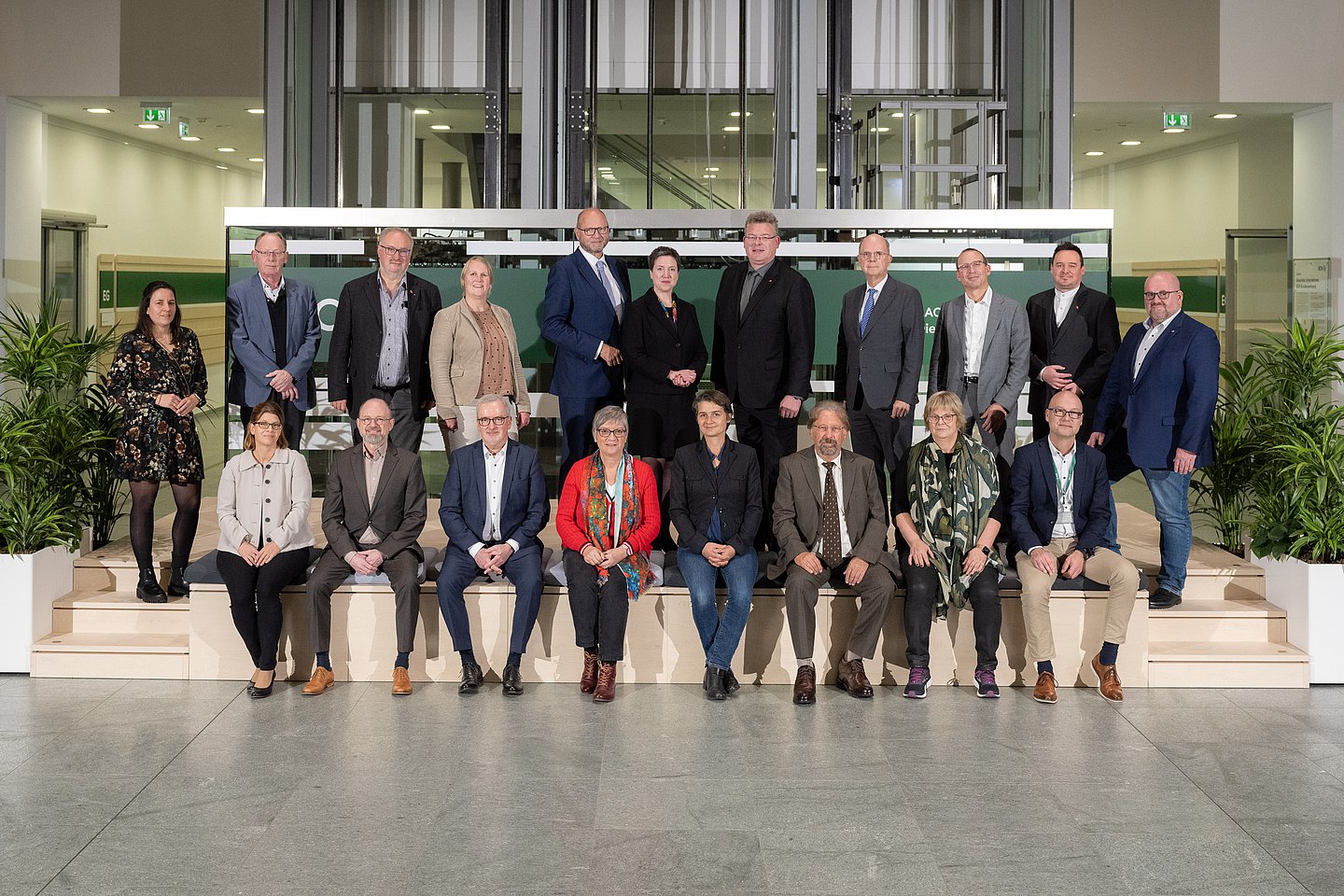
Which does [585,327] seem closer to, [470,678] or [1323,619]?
[470,678]

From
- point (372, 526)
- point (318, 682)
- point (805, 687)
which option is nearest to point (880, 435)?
point (805, 687)

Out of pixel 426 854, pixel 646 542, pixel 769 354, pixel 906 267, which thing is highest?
pixel 906 267

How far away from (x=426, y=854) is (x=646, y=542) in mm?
2023

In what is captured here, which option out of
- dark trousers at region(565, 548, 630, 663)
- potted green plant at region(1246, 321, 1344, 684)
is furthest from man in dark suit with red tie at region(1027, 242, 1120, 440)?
dark trousers at region(565, 548, 630, 663)

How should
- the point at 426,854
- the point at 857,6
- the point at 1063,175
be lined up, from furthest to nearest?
the point at 857,6 → the point at 1063,175 → the point at 426,854

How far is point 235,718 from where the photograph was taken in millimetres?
5445

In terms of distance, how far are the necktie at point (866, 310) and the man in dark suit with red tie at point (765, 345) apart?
0.22 metres

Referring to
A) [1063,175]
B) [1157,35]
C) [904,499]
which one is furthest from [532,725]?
[1157,35]

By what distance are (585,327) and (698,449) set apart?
1.04 meters

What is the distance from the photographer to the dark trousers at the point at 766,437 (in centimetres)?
645

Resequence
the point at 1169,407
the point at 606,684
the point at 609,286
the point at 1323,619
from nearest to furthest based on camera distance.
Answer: the point at 606,684 < the point at 1323,619 < the point at 1169,407 < the point at 609,286

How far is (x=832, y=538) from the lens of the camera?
5.91 meters

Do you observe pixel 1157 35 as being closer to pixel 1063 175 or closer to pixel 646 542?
pixel 1063 175

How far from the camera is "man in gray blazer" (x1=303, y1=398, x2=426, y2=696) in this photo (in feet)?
19.1
